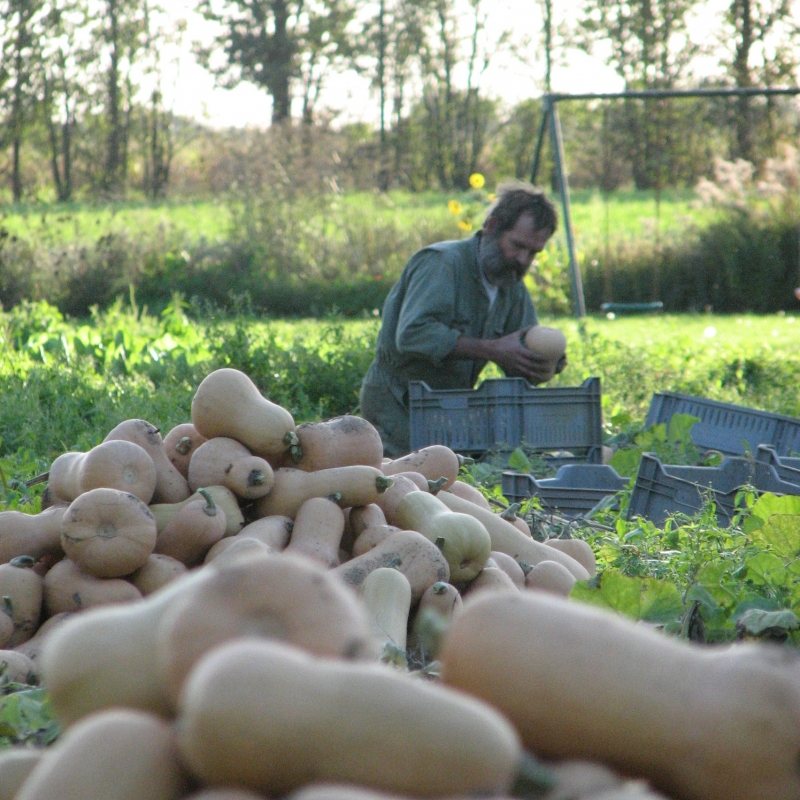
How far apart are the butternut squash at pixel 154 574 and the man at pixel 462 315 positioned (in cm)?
298

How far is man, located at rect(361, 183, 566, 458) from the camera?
16.2 feet

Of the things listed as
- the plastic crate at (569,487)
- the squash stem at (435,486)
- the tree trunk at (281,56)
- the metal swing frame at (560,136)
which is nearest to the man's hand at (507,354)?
the plastic crate at (569,487)

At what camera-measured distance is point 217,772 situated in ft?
2.73

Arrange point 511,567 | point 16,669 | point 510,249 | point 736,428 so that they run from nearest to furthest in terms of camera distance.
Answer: point 16,669
point 511,567
point 736,428
point 510,249

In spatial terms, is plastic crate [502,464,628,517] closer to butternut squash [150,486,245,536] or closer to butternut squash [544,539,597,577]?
butternut squash [544,539,597,577]

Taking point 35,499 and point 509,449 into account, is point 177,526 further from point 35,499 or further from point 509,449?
point 509,449

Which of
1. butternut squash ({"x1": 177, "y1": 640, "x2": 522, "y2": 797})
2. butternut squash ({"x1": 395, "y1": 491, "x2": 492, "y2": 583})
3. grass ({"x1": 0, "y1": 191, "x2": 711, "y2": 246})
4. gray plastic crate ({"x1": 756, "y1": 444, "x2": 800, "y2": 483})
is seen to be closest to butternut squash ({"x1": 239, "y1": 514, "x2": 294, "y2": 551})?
butternut squash ({"x1": 395, "y1": 491, "x2": 492, "y2": 583})

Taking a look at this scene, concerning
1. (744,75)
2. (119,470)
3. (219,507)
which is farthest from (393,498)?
(744,75)

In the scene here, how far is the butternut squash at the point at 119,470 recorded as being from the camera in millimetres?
2121

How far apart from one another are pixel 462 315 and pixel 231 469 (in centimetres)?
308

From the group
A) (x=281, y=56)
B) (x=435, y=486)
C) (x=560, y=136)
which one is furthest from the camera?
(x=281, y=56)

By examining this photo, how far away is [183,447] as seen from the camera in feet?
8.12

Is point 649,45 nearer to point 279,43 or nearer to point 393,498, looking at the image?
point 279,43

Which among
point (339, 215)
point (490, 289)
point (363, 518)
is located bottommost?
point (363, 518)
